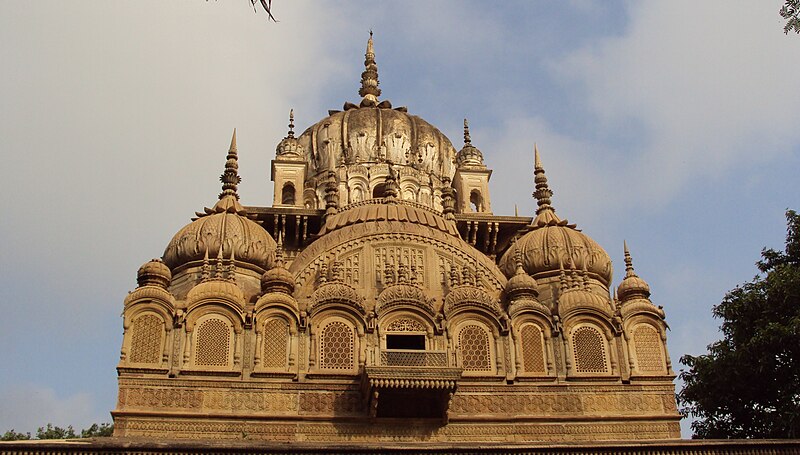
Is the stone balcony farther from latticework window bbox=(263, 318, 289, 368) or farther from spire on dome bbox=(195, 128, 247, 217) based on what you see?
spire on dome bbox=(195, 128, 247, 217)

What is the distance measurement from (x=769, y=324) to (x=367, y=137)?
633 inches

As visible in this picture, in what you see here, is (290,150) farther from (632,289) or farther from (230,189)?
(632,289)

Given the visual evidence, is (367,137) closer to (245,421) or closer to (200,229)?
(200,229)

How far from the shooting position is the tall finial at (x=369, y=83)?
33.3 metres

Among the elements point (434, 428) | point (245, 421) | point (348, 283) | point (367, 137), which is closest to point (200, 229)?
point (348, 283)

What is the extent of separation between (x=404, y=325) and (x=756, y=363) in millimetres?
6395

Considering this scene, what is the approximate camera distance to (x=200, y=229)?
1995 centimetres

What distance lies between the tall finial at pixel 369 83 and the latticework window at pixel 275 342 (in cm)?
1700

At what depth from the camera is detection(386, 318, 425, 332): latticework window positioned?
17.5 m

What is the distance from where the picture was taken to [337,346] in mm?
17094

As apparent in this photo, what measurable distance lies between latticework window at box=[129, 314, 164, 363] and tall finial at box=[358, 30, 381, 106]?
1762 centimetres

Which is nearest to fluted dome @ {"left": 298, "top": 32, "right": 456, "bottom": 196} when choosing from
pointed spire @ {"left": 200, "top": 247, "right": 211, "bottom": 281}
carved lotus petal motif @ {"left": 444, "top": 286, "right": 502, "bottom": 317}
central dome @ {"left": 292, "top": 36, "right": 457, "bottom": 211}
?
central dome @ {"left": 292, "top": 36, "right": 457, "bottom": 211}

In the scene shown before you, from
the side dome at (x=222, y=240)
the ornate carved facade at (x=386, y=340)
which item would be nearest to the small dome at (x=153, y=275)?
the ornate carved facade at (x=386, y=340)

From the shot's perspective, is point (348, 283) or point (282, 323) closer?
point (282, 323)
